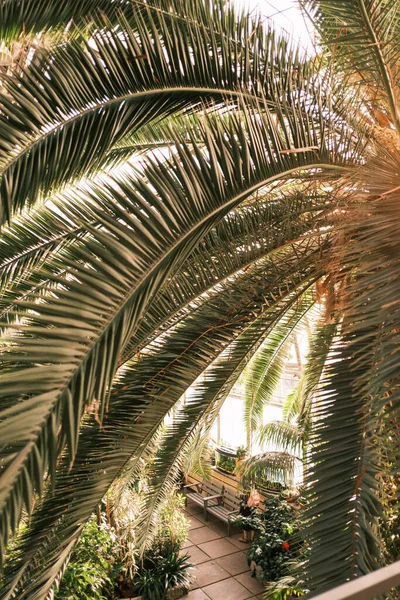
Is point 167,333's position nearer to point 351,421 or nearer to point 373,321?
point 351,421

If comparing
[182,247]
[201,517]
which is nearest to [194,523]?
[201,517]

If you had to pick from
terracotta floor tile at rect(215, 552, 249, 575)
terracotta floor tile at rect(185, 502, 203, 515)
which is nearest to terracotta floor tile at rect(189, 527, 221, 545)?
terracotta floor tile at rect(215, 552, 249, 575)

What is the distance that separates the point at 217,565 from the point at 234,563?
0.30 meters

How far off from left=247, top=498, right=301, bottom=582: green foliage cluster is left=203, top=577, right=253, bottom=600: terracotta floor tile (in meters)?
0.40

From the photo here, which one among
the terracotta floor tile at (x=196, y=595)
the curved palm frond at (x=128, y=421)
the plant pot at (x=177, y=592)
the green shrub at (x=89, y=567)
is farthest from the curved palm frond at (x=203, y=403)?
the terracotta floor tile at (x=196, y=595)

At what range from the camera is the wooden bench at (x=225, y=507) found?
33.9ft

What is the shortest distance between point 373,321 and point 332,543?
93cm

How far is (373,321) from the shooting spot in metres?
1.83

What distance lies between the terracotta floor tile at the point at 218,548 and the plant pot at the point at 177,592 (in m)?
1.43

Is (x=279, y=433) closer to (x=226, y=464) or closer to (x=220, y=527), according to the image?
(x=220, y=527)

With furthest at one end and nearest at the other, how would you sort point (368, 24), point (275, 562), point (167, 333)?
1. point (275, 562)
2. point (167, 333)
3. point (368, 24)

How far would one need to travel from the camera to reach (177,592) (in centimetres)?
786

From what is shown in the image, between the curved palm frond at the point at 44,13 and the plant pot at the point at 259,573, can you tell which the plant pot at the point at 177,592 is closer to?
the plant pot at the point at 259,573

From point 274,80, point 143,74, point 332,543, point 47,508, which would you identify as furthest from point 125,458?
point 274,80
